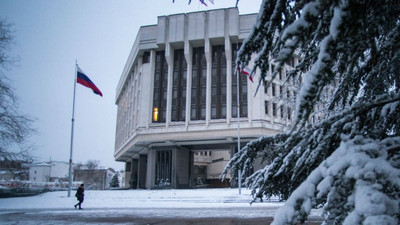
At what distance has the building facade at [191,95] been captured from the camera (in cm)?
4141

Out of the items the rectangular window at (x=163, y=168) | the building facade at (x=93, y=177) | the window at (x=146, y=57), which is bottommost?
the building facade at (x=93, y=177)

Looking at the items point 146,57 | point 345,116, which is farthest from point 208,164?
point 345,116

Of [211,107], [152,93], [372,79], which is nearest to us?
[372,79]

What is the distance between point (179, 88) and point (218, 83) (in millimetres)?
5729

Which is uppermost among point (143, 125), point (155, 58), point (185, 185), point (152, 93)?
point (155, 58)

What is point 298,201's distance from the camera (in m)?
1.94

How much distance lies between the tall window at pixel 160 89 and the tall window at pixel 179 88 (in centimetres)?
145

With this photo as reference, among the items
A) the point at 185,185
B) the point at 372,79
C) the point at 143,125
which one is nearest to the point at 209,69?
the point at 143,125

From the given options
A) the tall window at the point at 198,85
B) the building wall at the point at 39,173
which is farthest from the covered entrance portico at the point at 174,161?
the building wall at the point at 39,173

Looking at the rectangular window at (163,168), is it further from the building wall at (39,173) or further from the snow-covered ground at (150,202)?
the building wall at (39,173)

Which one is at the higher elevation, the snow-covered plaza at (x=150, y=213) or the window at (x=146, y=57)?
the window at (x=146, y=57)

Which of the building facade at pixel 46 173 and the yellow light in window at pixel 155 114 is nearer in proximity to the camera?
the yellow light in window at pixel 155 114

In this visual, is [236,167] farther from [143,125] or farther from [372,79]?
[143,125]

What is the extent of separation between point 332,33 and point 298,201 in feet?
3.25
